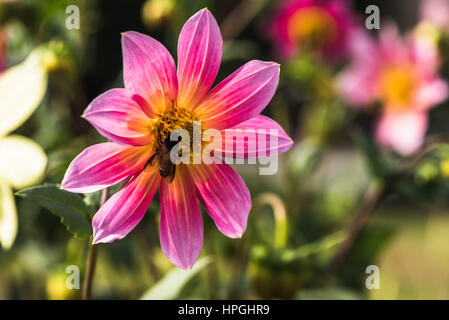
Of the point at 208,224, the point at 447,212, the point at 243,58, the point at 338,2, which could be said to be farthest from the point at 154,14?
the point at 447,212

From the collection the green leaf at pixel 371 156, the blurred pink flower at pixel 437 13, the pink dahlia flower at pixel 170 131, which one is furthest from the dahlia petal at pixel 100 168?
the blurred pink flower at pixel 437 13

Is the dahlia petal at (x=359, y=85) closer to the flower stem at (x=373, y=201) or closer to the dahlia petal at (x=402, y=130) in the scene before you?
the dahlia petal at (x=402, y=130)

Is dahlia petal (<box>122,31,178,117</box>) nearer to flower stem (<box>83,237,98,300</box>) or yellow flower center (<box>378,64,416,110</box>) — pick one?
flower stem (<box>83,237,98,300</box>)

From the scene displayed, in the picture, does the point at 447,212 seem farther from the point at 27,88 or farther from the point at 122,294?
the point at 27,88

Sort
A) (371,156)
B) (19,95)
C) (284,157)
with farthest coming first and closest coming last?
1. (284,157)
2. (371,156)
3. (19,95)

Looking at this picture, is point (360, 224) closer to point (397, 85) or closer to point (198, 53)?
point (397, 85)

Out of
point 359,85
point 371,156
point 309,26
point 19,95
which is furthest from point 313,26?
point 19,95
